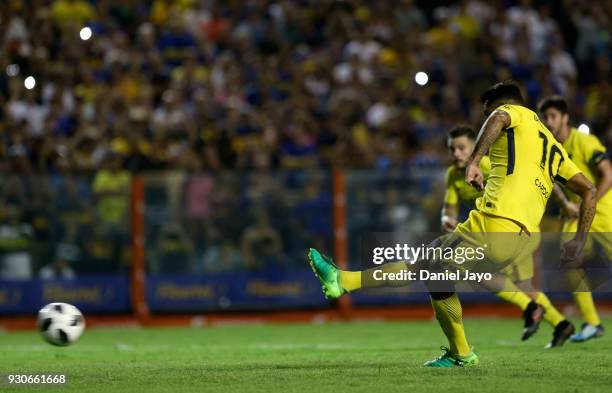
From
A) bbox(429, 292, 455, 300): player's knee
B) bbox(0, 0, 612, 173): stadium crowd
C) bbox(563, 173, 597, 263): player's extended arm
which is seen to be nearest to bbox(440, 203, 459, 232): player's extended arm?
bbox(429, 292, 455, 300): player's knee

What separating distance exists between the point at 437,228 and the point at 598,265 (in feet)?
11.4

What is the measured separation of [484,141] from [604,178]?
3622 mm

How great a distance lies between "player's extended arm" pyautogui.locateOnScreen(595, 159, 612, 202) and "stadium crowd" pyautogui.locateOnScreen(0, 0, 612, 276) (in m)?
6.40

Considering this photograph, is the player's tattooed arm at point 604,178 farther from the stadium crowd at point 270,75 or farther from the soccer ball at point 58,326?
the stadium crowd at point 270,75

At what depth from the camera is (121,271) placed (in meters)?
17.8

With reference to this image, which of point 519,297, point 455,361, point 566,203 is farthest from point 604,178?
point 455,361

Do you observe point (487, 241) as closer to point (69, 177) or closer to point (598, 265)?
point (598, 265)

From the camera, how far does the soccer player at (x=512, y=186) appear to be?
29.5 ft

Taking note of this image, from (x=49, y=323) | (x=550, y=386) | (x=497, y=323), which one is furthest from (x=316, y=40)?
(x=550, y=386)

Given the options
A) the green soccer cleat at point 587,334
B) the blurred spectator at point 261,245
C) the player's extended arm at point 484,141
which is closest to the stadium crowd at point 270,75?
the blurred spectator at point 261,245

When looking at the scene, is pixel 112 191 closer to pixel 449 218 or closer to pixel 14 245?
A: pixel 14 245

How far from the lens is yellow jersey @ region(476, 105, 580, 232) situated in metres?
9.00

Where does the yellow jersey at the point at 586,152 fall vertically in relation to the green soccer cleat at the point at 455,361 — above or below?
above

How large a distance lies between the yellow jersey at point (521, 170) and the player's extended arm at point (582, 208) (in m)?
0.26
